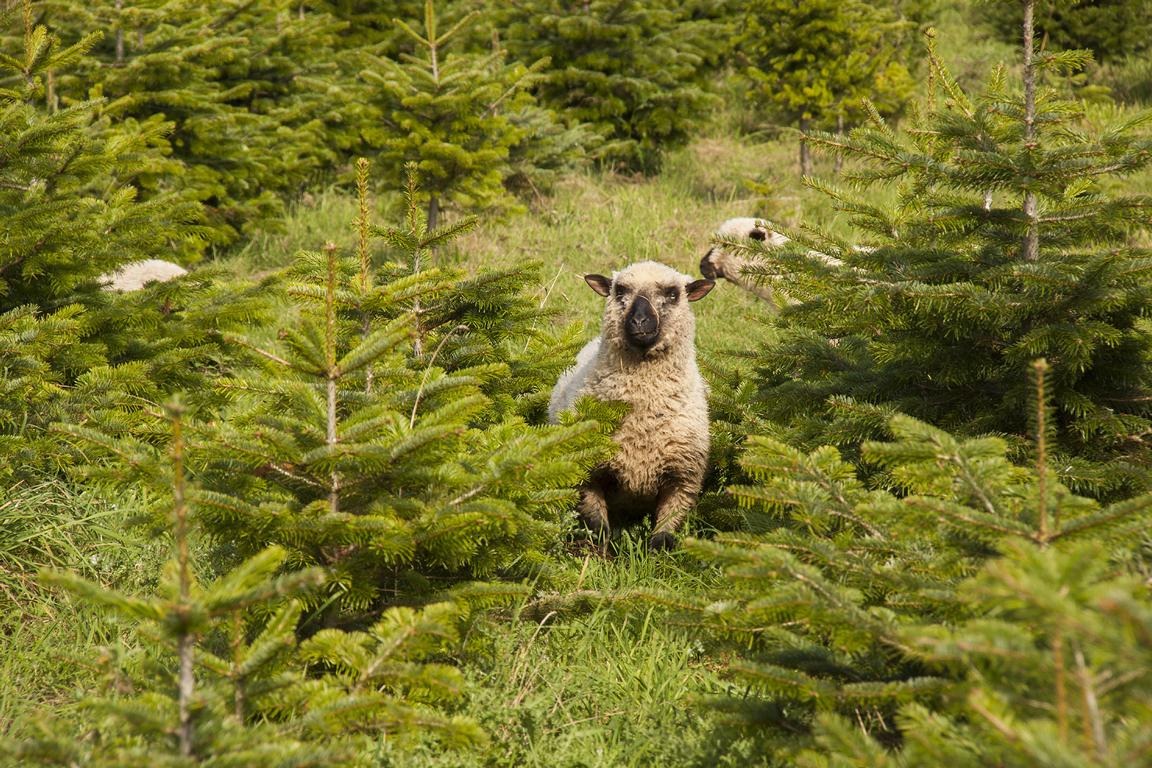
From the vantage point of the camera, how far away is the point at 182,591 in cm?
225

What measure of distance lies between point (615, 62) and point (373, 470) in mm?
9823

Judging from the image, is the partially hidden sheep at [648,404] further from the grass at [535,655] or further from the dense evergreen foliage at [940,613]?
the dense evergreen foliage at [940,613]

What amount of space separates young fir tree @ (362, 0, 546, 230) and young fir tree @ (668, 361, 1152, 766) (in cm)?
623

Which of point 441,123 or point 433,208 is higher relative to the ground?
point 441,123

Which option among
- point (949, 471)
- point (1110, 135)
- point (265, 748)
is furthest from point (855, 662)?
point (1110, 135)

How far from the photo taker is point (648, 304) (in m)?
5.12

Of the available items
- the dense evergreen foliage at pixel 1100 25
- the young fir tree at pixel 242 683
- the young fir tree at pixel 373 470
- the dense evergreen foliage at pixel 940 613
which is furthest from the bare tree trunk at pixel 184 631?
the dense evergreen foliage at pixel 1100 25

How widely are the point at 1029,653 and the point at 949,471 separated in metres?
0.99

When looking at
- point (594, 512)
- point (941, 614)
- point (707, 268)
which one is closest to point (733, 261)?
point (707, 268)

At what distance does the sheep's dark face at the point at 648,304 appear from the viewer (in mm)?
5090

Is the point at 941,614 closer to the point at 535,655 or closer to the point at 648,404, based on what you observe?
the point at 535,655

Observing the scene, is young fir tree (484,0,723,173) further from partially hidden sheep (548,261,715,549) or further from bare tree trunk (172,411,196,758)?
bare tree trunk (172,411,196,758)

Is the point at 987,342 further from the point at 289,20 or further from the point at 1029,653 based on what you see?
the point at 289,20

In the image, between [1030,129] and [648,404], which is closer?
[1030,129]
